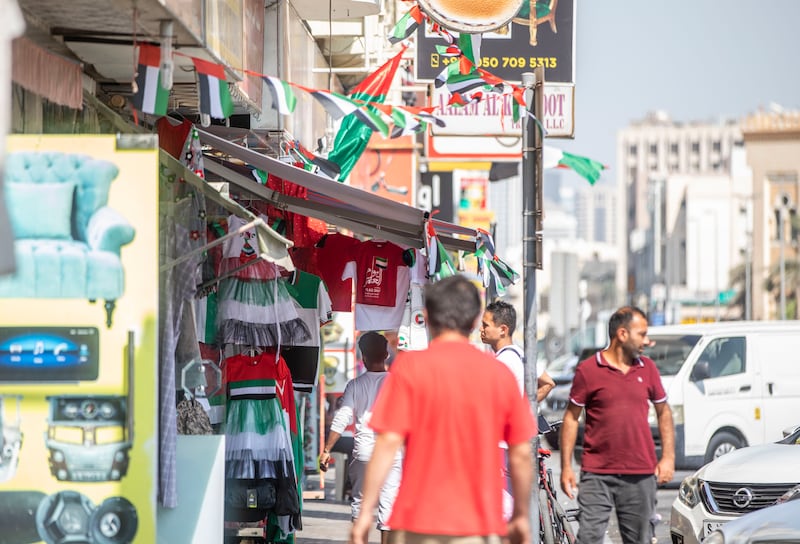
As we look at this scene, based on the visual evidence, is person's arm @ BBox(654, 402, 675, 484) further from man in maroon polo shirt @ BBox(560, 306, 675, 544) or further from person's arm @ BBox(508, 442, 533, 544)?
person's arm @ BBox(508, 442, 533, 544)

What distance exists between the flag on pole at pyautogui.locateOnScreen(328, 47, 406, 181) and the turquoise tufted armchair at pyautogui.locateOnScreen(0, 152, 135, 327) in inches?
171

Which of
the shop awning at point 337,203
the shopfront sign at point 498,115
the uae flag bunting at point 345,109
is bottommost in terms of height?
the shop awning at point 337,203

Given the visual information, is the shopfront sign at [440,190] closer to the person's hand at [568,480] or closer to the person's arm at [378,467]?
the person's hand at [568,480]

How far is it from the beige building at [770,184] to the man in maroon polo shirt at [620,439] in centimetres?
8946

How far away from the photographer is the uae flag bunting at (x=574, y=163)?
8555 millimetres

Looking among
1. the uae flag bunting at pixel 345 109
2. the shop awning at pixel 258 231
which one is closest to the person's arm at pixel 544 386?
the shop awning at pixel 258 231

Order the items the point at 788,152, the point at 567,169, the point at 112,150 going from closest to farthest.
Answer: the point at 112,150 → the point at 567,169 → the point at 788,152

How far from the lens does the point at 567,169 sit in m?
8.70

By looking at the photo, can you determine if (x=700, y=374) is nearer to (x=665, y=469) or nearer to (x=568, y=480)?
(x=665, y=469)

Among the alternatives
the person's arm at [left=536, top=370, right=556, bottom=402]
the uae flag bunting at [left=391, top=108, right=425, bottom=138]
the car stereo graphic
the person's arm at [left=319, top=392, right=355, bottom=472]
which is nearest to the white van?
the person's arm at [left=536, top=370, right=556, bottom=402]

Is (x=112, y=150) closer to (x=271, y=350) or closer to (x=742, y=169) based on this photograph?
(x=271, y=350)

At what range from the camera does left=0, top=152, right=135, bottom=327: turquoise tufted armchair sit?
566 centimetres

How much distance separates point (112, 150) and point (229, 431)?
400cm

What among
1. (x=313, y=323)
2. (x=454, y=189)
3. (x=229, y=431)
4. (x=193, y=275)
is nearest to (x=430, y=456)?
(x=193, y=275)
